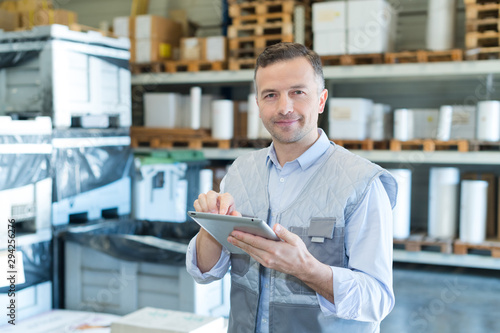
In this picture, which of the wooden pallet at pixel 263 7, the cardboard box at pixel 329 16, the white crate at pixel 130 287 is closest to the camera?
the white crate at pixel 130 287

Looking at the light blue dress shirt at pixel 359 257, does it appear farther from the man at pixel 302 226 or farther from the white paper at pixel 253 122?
the white paper at pixel 253 122

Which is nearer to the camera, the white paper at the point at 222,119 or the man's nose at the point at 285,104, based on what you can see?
the man's nose at the point at 285,104

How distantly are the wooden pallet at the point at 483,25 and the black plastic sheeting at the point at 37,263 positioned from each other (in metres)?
4.79

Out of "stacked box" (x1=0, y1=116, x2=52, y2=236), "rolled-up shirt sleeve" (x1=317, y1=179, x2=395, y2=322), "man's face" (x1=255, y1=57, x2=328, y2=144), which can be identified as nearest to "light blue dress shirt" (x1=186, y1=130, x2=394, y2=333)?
"rolled-up shirt sleeve" (x1=317, y1=179, x2=395, y2=322)

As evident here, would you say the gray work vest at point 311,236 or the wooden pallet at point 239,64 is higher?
the wooden pallet at point 239,64

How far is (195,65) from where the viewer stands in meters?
7.26

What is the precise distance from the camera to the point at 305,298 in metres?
1.88

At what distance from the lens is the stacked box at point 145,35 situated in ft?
24.0

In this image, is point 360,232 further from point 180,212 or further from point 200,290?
point 180,212

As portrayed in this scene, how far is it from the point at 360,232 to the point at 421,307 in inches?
146

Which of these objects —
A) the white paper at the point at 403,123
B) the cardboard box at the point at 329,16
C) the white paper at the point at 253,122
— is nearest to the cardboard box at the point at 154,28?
the white paper at the point at 253,122

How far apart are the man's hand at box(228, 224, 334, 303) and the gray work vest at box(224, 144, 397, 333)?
0.51ft

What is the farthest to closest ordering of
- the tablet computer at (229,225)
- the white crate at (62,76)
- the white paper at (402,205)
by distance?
the white paper at (402,205), the white crate at (62,76), the tablet computer at (229,225)

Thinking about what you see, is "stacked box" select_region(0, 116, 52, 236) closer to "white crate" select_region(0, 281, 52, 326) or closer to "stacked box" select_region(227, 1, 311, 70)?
"white crate" select_region(0, 281, 52, 326)
